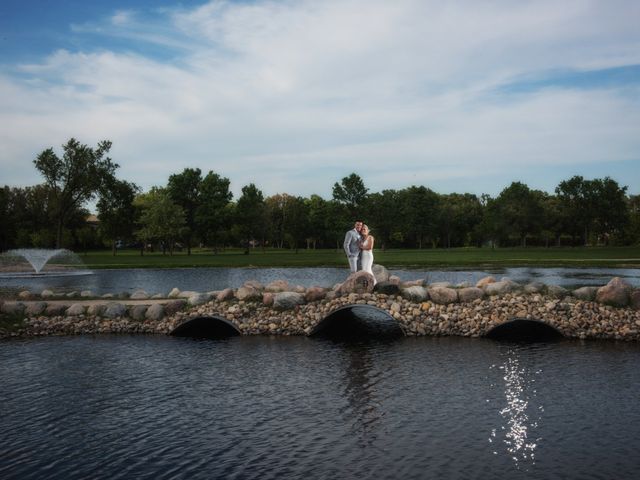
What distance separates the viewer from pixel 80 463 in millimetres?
12672

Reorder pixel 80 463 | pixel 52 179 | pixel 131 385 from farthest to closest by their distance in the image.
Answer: pixel 52 179, pixel 131 385, pixel 80 463

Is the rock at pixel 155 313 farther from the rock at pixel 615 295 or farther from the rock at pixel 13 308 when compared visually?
the rock at pixel 615 295

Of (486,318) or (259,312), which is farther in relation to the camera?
(259,312)

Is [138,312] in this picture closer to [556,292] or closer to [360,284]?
[360,284]

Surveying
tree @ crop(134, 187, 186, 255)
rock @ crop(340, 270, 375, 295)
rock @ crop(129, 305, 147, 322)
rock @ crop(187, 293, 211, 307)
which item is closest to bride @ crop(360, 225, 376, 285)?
rock @ crop(340, 270, 375, 295)

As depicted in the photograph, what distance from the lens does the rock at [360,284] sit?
88.9 feet

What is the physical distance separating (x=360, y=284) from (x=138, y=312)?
10.9m

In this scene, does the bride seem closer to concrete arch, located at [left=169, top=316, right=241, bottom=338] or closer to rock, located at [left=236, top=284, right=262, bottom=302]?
rock, located at [left=236, top=284, right=262, bottom=302]

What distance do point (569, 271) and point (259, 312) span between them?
38.7 metres

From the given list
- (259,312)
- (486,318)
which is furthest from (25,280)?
(486,318)

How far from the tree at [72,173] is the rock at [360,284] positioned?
7696 cm

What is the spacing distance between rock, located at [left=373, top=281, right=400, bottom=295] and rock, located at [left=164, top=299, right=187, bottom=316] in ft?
31.3

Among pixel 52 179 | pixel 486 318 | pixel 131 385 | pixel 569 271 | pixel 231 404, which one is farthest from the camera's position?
pixel 52 179

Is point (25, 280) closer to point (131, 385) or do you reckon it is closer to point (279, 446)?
point (131, 385)
